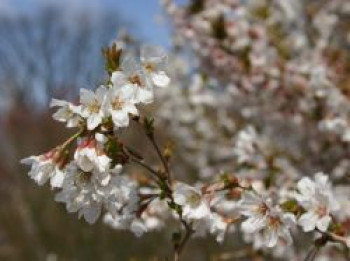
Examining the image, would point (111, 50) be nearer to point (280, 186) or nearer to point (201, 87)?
point (280, 186)

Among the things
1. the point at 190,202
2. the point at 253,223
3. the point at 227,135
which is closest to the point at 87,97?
the point at 190,202

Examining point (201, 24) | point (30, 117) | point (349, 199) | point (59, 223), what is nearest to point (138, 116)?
point (349, 199)

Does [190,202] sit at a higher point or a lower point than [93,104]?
lower

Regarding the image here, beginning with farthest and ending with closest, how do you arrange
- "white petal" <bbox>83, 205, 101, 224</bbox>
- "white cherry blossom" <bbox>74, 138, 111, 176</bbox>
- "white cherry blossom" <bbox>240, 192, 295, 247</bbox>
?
1. "white cherry blossom" <bbox>240, 192, 295, 247</bbox>
2. "white petal" <bbox>83, 205, 101, 224</bbox>
3. "white cherry blossom" <bbox>74, 138, 111, 176</bbox>

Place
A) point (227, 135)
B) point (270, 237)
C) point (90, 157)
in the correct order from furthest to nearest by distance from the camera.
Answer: point (227, 135) → point (270, 237) → point (90, 157)

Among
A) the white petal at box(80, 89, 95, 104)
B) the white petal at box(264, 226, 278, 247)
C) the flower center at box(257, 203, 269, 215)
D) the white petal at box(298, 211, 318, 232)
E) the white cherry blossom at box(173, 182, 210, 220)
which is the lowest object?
the white petal at box(264, 226, 278, 247)

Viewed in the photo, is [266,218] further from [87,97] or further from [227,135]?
[227,135]

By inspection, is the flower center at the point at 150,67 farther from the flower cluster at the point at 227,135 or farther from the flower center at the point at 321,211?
the flower center at the point at 321,211

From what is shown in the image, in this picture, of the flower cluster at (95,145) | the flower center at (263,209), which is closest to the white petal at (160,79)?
the flower cluster at (95,145)

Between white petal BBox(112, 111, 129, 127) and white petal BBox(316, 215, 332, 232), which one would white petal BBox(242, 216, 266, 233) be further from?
white petal BBox(112, 111, 129, 127)

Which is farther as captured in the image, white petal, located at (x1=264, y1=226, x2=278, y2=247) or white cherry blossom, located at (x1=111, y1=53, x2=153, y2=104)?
white petal, located at (x1=264, y1=226, x2=278, y2=247)

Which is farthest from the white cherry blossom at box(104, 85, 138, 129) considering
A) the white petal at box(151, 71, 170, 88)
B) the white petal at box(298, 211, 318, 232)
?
the white petal at box(298, 211, 318, 232)

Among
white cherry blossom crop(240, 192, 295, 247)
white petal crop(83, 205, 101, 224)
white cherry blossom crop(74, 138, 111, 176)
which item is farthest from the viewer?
white cherry blossom crop(240, 192, 295, 247)
